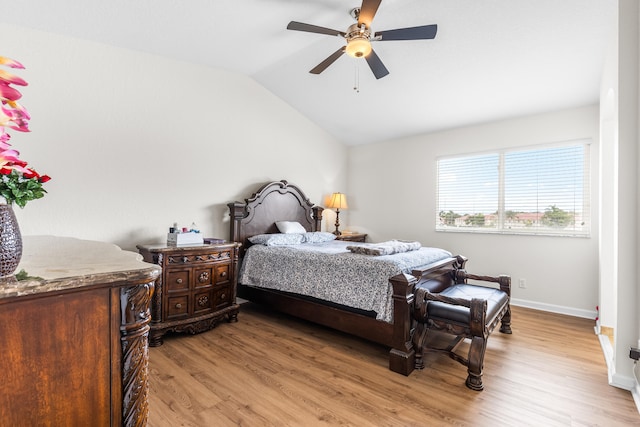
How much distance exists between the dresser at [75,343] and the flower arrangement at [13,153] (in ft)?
0.74

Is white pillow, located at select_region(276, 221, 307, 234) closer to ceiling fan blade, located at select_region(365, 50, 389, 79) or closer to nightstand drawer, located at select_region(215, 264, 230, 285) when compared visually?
nightstand drawer, located at select_region(215, 264, 230, 285)

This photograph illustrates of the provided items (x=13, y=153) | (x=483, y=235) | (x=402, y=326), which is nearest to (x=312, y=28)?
(x=13, y=153)

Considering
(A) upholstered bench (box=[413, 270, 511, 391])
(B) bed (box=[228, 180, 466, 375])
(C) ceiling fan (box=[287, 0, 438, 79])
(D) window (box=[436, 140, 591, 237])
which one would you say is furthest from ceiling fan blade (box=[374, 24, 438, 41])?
(D) window (box=[436, 140, 591, 237])

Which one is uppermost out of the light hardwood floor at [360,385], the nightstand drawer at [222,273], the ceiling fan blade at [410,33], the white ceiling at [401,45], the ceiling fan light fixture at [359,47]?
the white ceiling at [401,45]

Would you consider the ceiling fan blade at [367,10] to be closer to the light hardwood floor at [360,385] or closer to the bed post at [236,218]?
the bed post at [236,218]

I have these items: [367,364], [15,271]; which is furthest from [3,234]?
[367,364]

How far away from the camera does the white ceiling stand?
2557mm

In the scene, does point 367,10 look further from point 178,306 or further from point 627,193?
point 178,306

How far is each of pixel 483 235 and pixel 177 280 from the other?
3.75m

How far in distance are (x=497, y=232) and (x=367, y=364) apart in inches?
107

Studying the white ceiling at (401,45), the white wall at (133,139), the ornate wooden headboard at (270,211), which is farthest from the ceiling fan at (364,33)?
the ornate wooden headboard at (270,211)

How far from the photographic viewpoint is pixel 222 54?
3.43 m

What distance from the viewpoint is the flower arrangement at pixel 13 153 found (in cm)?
80

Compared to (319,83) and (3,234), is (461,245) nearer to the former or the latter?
(319,83)
